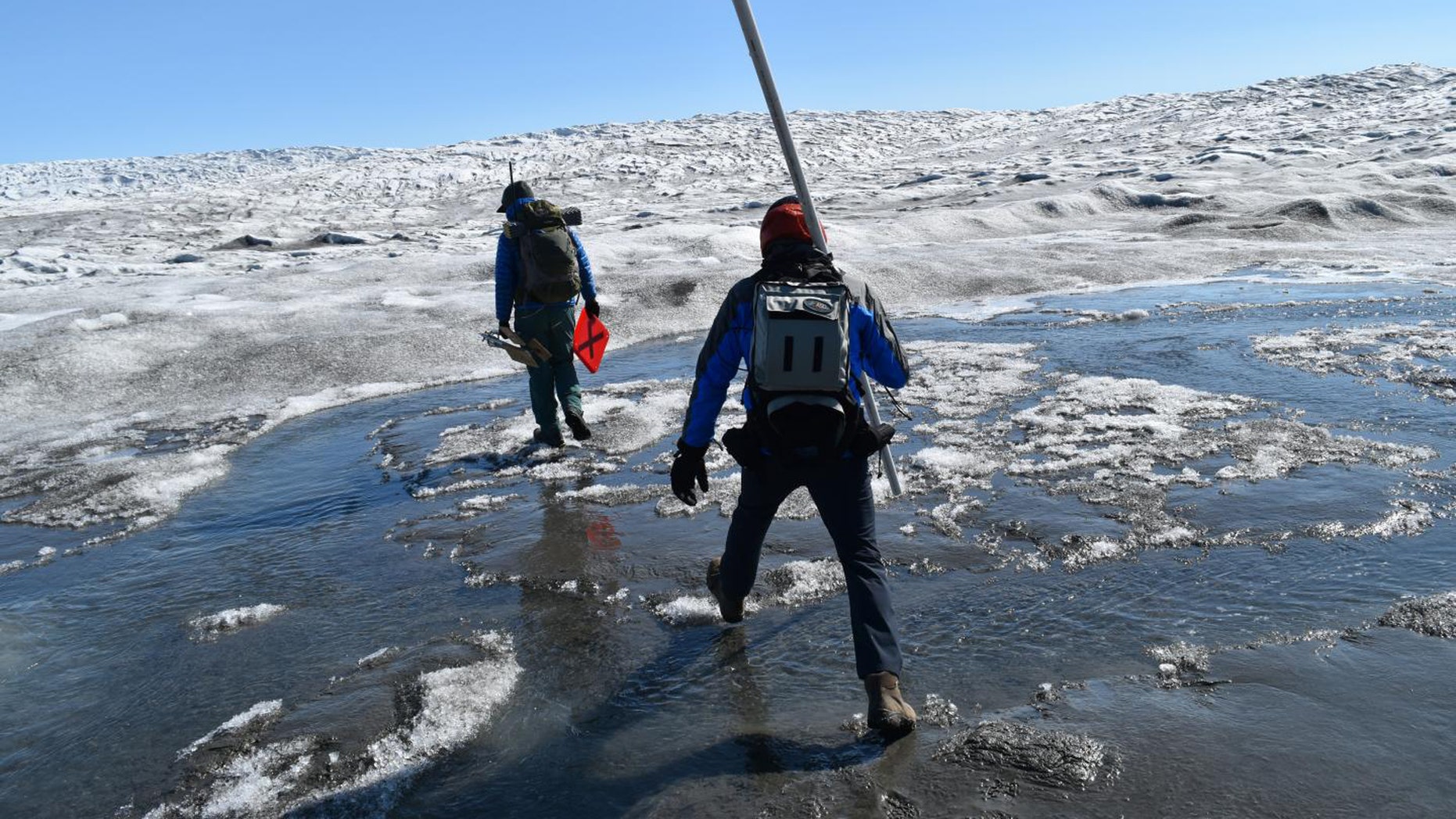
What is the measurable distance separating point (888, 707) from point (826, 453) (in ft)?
2.98

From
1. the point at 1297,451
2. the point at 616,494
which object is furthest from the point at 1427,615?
the point at 616,494

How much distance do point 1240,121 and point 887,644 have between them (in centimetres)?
5865

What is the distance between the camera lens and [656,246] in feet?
62.3

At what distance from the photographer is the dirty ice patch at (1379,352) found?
7926mm

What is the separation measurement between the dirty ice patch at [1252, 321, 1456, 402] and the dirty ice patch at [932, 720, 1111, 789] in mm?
6154

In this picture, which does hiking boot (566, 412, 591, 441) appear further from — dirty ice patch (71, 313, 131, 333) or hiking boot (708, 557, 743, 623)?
dirty ice patch (71, 313, 131, 333)

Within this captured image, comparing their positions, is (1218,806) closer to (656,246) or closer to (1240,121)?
(656,246)

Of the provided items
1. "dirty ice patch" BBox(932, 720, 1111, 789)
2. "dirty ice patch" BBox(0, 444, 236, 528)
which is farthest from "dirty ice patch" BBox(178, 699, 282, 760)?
"dirty ice patch" BBox(0, 444, 236, 528)

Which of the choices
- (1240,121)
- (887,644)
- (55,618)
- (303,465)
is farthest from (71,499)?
(1240,121)

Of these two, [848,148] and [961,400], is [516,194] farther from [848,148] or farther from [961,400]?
[848,148]

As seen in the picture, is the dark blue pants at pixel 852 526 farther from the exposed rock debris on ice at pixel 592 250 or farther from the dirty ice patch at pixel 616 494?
the exposed rock debris on ice at pixel 592 250

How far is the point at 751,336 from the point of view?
345cm

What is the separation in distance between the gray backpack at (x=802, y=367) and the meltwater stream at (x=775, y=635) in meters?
1.06

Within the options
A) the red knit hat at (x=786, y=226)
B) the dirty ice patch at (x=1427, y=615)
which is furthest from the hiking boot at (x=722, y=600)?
the dirty ice patch at (x=1427, y=615)
